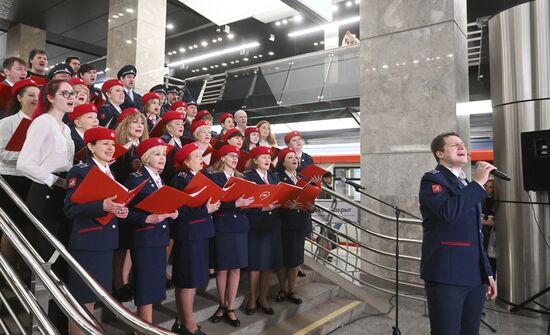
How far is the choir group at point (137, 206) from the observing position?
7.85 feet

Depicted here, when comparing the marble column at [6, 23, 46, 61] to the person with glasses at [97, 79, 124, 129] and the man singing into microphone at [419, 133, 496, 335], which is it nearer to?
the person with glasses at [97, 79, 124, 129]

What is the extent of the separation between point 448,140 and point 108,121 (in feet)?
10.4

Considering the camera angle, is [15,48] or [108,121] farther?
[15,48]

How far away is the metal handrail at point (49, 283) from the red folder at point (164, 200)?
2.19ft

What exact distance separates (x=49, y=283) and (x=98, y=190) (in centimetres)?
63

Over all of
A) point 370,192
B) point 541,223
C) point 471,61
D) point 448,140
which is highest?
point 471,61

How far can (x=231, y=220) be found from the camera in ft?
11.0

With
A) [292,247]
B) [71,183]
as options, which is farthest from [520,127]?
[71,183]

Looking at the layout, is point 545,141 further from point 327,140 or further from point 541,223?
point 327,140

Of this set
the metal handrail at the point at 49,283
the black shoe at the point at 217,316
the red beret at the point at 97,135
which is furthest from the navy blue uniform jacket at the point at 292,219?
the metal handrail at the point at 49,283

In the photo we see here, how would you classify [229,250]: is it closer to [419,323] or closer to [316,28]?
[419,323]

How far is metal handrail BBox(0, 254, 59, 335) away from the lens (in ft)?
5.40

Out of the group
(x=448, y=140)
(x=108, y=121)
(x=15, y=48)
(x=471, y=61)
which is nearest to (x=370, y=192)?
(x=448, y=140)

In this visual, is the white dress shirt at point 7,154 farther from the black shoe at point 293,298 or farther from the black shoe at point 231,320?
the black shoe at point 293,298
